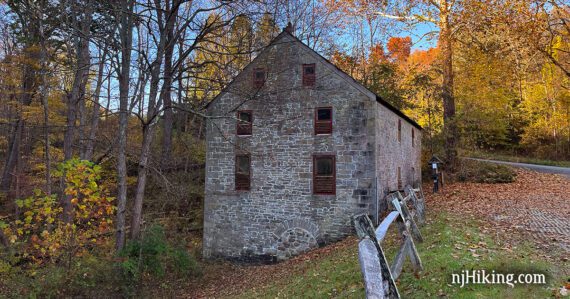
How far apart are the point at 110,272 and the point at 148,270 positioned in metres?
1.10

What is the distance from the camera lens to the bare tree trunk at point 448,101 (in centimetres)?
2114

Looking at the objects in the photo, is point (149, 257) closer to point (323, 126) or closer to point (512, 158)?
point (323, 126)

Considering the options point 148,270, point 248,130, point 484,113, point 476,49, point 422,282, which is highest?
point 476,49

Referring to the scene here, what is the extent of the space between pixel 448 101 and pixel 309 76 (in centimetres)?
1274

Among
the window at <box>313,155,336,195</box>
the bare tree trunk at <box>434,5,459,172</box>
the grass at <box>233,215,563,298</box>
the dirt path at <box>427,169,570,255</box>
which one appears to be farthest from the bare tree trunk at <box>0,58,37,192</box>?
the bare tree trunk at <box>434,5,459,172</box>

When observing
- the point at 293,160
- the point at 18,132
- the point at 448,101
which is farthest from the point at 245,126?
the point at 448,101

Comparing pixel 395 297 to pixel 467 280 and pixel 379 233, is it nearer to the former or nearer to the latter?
pixel 379 233

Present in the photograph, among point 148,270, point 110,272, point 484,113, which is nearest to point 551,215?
point 148,270

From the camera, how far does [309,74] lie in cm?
1425

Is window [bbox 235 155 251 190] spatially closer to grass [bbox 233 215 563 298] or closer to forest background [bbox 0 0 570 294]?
forest background [bbox 0 0 570 294]

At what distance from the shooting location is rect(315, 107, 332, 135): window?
45.2ft

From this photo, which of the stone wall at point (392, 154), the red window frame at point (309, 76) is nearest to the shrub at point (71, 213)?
the red window frame at point (309, 76)

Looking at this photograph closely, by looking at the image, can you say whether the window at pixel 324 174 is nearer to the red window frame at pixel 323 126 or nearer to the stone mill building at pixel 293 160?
the stone mill building at pixel 293 160

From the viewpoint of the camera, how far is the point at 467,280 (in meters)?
5.02
